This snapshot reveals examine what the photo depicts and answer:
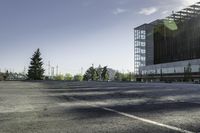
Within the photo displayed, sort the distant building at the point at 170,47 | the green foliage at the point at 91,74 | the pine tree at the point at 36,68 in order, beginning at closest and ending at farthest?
the distant building at the point at 170,47
the pine tree at the point at 36,68
the green foliage at the point at 91,74

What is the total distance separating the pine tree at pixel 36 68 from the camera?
11406cm

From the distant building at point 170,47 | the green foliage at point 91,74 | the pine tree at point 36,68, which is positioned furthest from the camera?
the green foliage at point 91,74

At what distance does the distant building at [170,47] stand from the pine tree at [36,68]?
3434cm

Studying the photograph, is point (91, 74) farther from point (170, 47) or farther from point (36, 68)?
point (170, 47)

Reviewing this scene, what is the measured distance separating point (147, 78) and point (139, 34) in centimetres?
1589

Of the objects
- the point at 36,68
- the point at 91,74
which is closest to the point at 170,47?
the point at 36,68

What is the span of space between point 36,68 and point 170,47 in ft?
153

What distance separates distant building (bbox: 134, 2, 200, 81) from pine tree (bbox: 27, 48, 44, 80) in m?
34.3

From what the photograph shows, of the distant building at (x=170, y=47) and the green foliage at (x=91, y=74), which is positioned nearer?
the distant building at (x=170, y=47)

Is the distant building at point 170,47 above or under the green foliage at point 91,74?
above

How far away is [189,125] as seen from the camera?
20.7ft

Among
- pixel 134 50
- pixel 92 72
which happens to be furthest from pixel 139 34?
pixel 92 72

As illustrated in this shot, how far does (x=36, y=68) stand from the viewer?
115 meters

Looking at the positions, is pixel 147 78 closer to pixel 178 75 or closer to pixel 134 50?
pixel 134 50
